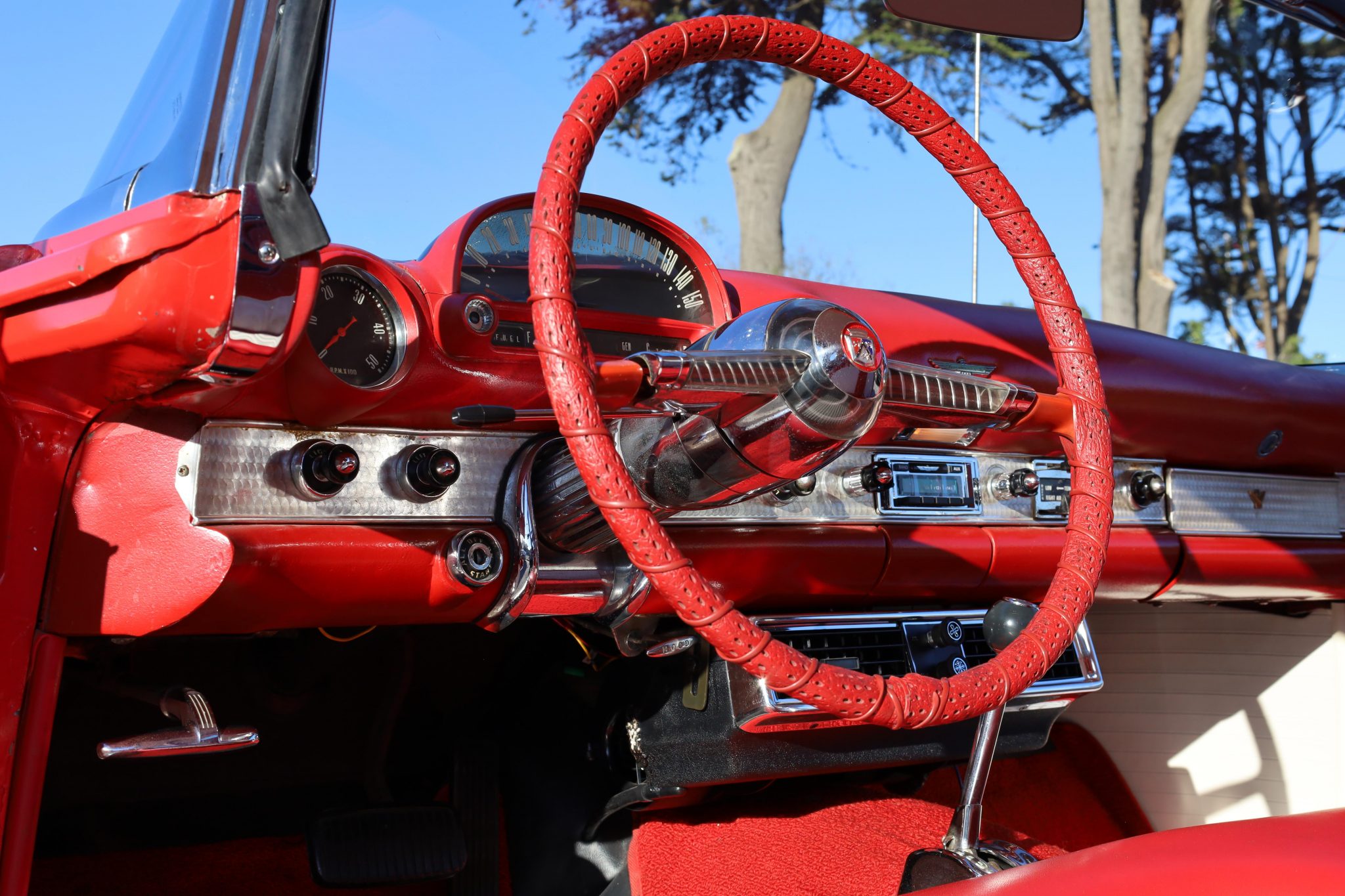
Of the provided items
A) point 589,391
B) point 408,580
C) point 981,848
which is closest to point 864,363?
point 589,391

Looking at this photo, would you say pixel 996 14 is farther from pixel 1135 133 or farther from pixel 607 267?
pixel 1135 133

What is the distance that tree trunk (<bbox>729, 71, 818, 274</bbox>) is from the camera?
225 cm

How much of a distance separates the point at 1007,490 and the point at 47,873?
1.86 meters

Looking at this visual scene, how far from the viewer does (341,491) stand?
1.40 m

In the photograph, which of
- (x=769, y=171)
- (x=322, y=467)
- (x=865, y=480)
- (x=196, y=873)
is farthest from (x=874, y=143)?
(x=196, y=873)

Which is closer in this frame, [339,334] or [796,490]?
[339,334]

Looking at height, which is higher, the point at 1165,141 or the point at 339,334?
the point at 1165,141

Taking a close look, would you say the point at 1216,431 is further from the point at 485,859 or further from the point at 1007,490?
the point at 485,859

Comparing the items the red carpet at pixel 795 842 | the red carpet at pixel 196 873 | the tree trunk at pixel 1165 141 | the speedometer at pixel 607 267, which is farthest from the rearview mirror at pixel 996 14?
the tree trunk at pixel 1165 141

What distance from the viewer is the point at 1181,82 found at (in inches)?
167

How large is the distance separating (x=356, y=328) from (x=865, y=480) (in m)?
0.80

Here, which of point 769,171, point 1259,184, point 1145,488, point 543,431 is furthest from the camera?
point 1259,184

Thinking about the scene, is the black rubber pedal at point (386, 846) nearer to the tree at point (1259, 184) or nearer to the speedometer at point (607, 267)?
the speedometer at point (607, 267)

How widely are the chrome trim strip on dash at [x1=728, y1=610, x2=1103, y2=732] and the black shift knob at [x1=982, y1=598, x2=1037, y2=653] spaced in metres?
0.24
